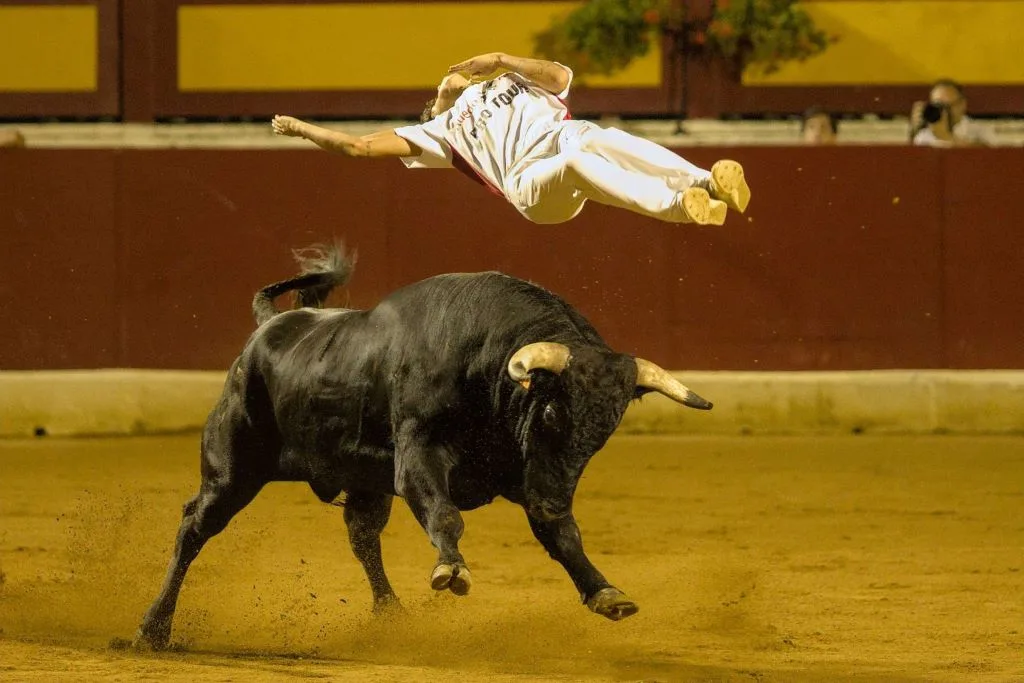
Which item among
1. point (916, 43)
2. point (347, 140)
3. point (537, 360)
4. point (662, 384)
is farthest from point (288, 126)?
point (916, 43)

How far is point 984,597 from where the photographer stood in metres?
5.75

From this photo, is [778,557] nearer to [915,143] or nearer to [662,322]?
[662,322]

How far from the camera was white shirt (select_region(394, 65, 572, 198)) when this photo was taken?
500 centimetres

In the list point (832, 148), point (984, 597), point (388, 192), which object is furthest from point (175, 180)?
point (984, 597)

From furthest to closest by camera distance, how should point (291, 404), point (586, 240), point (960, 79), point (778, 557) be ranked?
point (960, 79) → point (586, 240) → point (778, 557) → point (291, 404)

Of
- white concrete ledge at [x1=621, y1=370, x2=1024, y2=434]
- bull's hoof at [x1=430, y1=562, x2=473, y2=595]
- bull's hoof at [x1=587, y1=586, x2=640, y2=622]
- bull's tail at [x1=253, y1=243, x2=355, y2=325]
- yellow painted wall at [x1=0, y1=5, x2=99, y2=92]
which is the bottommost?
white concrete ledge at [x1=621, y1=370, x2=1024, y2=434]

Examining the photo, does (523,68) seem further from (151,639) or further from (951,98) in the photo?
(951,98)

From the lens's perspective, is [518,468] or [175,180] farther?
[175,180]

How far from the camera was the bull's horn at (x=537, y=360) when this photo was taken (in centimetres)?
433

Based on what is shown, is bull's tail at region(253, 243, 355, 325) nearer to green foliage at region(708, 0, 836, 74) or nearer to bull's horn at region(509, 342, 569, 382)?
bull's horn at region(509, 342, 569, 382)

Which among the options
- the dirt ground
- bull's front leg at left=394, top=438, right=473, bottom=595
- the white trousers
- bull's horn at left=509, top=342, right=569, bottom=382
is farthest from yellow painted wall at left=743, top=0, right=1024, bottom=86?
bull's horn at left=509, top=342, right=569, bottom=382

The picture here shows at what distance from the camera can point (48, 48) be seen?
439 inches

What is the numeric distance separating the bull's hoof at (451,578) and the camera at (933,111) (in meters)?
6.21

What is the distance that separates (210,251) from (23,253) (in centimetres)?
99
